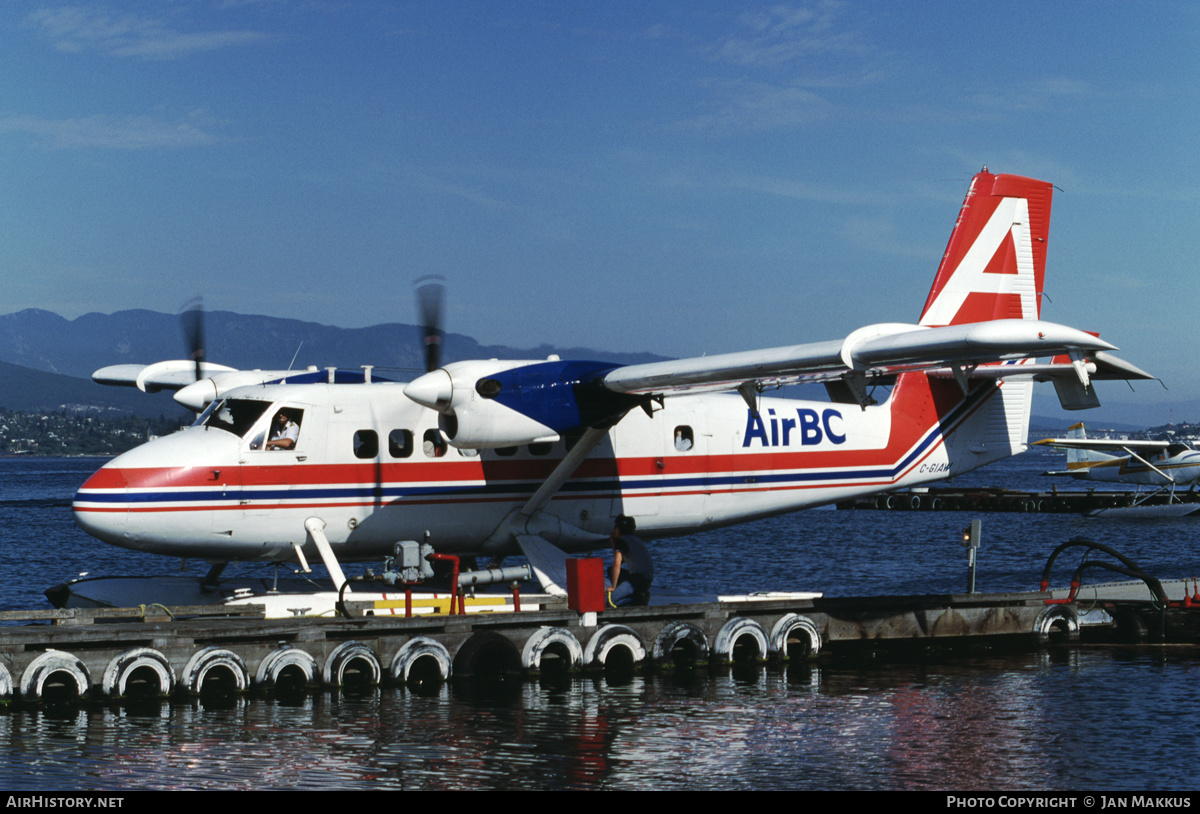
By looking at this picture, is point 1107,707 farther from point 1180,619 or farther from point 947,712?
point 1180,619

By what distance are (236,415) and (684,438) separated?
688 centimetres

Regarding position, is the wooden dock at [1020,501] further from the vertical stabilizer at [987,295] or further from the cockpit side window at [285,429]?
the cockpit side window at [285,429]

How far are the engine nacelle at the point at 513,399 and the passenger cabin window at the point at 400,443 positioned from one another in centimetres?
114

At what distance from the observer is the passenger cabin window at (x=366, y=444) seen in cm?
1744

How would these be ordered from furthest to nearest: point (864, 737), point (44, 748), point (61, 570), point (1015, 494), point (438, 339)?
point (1015, 494) < point (61, 570) < point (438, 339) < point (864, 737) < point (44, 748)

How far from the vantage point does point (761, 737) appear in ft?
41.8

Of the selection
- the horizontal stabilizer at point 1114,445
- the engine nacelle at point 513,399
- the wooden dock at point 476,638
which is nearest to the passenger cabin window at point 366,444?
the engine nacelle at point 513,399

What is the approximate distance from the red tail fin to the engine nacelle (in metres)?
6.74

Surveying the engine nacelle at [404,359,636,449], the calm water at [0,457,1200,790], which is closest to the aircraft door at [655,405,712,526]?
the engine nacelle at [404,359,636,449]

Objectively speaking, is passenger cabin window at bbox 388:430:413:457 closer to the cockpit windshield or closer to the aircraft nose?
the cockpit windshield

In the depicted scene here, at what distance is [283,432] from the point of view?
17.2 metres

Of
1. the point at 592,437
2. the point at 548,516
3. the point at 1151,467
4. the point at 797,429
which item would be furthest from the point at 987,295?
the point at 1151,467
